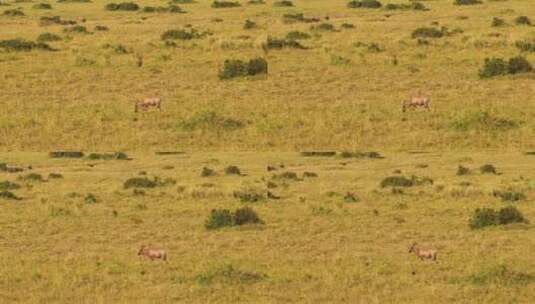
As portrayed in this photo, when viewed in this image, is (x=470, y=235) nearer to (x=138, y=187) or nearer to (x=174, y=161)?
(x=138, y=187)

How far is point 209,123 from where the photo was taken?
61.9 meters

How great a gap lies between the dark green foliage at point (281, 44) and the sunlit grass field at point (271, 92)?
703 millimetres

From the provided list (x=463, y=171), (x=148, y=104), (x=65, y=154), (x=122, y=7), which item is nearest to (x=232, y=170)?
(x=463, y=171)

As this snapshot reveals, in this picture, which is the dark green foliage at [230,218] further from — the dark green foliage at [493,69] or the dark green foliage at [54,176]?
the dark green foliage at [493,69]

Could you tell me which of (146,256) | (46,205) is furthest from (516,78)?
(146,256)

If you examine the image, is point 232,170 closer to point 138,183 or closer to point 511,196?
point 138,183

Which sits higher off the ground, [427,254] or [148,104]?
[427,254]

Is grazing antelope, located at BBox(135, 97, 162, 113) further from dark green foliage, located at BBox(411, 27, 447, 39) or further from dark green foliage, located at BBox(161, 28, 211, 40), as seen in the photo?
dark green foliage, located at BBox(411, 27, 447, 39)

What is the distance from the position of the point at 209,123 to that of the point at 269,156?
445cm

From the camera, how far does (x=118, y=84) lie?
2734 inches

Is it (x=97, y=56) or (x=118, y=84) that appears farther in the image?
(x=97, y=56)

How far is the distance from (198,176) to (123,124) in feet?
34.1

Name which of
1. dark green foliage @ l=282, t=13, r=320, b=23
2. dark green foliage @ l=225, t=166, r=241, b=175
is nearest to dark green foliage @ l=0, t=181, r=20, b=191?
dark green foliage @ l=225, t=166, r=241, b=175

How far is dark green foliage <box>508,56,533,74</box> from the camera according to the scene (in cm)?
6944
